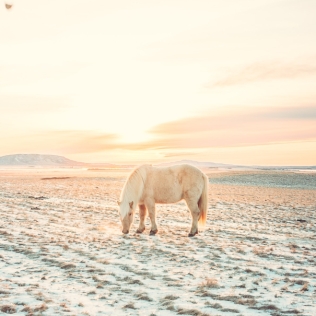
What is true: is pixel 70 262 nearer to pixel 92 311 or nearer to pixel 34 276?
pixel 34 276

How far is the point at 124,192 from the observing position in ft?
34.8

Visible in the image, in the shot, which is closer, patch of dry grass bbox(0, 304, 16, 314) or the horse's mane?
patch of dry grass bbox(0, 304, 16, 314)

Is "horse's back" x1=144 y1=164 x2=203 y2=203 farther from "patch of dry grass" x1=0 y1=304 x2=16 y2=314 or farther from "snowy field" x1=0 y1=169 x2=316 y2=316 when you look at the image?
"patch of dry grass" x1=0 y1=304 x2=16 y2=314

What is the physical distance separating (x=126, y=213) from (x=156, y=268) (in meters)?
3.65

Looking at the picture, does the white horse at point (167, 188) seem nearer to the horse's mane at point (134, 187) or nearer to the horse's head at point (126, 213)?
the horse's mane at point (134, 187)

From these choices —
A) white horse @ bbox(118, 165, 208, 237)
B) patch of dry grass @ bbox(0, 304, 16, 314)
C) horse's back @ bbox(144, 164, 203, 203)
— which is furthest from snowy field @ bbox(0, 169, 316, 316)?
horse's back @ bbox(144, 164, 203, 203)

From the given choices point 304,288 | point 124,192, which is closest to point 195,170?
point 124,192

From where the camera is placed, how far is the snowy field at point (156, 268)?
5.14m

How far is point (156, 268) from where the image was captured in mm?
7004

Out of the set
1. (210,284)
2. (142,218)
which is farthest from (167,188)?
(210,284)

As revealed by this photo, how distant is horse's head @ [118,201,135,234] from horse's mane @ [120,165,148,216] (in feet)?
0.22

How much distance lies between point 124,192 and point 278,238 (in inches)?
190

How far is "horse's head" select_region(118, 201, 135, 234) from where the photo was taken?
1044 cm

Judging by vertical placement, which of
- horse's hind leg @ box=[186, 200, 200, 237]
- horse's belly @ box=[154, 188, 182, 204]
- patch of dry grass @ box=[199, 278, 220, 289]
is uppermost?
horse's belly @ box=[154, 188, 182, 204]
